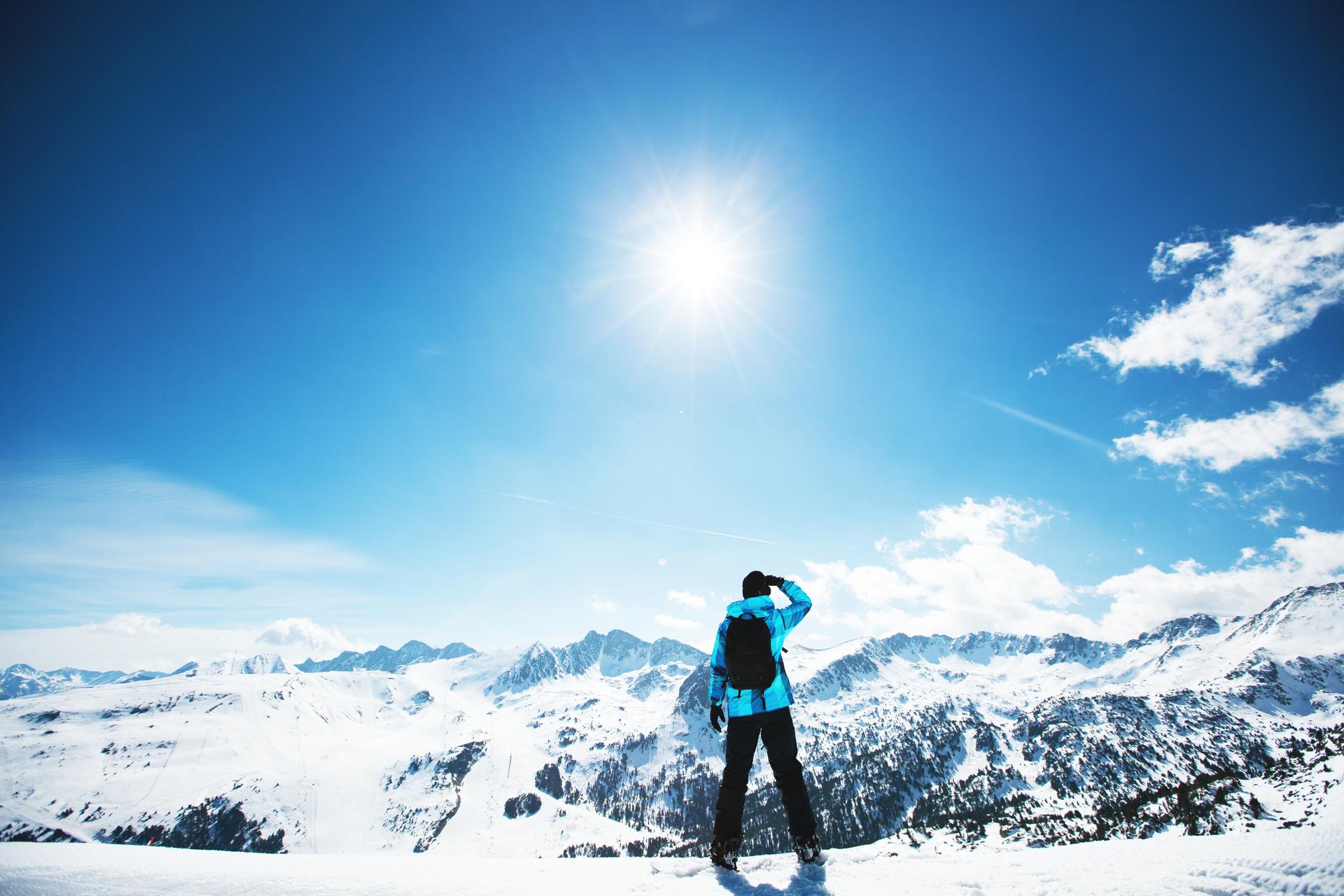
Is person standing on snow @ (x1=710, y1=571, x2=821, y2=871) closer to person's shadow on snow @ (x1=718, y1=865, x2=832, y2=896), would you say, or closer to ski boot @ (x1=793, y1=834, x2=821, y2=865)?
ski boot @ (x1=793, y1=834, x2=821, y2=865)

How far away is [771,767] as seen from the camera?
641 cm

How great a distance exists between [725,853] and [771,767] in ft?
3.83

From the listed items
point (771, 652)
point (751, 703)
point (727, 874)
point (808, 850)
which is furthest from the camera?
point (771, 652)

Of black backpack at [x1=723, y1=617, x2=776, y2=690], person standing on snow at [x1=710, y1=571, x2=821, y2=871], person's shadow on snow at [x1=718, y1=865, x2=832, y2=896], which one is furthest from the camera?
black backpack at [x1=723, y1=617, x2=776, y2=690]

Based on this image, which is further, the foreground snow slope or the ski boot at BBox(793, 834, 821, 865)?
the ski boot at BBox(793, 834, 821, 865)

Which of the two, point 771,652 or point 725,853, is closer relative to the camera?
point 725,853

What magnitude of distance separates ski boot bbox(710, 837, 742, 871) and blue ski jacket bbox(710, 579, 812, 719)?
145 centimetres

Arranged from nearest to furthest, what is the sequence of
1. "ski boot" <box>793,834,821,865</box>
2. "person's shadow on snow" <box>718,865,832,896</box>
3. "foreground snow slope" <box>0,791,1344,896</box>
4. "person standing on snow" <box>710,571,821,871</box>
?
"foreground snow slope" <box>0,791,1344,896</box> < "person's shadow on snow" <box>718,865,832,896</box> < "ski boot" <box>793,834,821,865</box> < "person standing on snow" <box>710,571,821,871</box>

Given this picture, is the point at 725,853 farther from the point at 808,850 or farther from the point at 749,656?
the point at 749,656

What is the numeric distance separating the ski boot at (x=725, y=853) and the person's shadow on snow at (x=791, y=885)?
1.26 ft

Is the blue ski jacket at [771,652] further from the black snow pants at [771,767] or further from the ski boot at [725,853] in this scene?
the ski boot at [725,853]

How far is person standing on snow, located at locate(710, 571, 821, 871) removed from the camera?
668 centimetres

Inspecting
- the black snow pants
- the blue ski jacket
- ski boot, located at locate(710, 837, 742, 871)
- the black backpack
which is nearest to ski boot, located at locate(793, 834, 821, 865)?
the black snow pants

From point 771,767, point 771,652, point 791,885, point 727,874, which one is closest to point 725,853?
point 727,874
